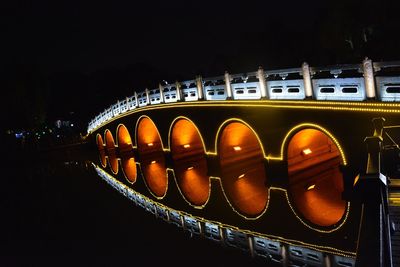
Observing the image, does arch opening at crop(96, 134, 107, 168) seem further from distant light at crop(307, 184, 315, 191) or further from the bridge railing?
distant light at crop(307, 184, 315, 191)

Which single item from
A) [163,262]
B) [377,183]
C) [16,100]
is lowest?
[163,262]

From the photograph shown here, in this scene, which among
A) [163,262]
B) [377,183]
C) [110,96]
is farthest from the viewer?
[110,96]

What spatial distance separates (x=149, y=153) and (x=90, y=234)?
40.9ft

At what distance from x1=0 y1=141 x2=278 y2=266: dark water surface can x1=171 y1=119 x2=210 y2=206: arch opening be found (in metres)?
2.41

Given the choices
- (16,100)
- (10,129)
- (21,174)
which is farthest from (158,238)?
(10,129)

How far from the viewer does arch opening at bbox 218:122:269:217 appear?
10898mm

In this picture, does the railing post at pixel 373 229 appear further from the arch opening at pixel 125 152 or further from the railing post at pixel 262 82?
the arch opening at pixel 125 152

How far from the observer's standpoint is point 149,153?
74.9 ft

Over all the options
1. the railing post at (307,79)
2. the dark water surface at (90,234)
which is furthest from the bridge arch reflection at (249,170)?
the dark water surface at (90,234)

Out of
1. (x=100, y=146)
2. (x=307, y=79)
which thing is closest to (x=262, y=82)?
(x=307, y=79)

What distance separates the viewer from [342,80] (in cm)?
926

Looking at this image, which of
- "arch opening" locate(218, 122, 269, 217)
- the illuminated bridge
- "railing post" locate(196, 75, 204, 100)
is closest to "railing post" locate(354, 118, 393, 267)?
the illuminated bridge

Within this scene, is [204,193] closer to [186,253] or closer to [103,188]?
[186,253]

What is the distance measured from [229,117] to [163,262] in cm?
721
